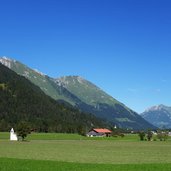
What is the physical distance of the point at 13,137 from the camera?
16175 cm

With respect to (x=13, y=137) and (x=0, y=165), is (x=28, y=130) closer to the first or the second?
(x=13, y=137)

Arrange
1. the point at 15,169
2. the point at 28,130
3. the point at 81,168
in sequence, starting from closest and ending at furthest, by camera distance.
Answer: the point at 15,169
the point at 81,168
the point at 28,130

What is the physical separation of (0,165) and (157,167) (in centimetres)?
1535

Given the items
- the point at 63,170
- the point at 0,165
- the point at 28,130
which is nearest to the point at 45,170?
the point at 63,170

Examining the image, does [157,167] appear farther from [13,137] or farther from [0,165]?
[13,137]

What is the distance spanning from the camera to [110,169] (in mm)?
40750

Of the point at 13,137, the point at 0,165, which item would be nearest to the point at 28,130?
the point at 13,137

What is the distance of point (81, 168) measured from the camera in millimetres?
41469

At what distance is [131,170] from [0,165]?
1257 cm

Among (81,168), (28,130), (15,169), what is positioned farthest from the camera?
(28,130)

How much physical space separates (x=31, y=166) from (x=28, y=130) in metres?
116

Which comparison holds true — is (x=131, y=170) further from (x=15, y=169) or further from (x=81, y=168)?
(x=15, y=169)

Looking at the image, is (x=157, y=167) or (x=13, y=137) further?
(x=13, y=137)

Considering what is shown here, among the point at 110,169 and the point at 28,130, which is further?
the point at 28,130
